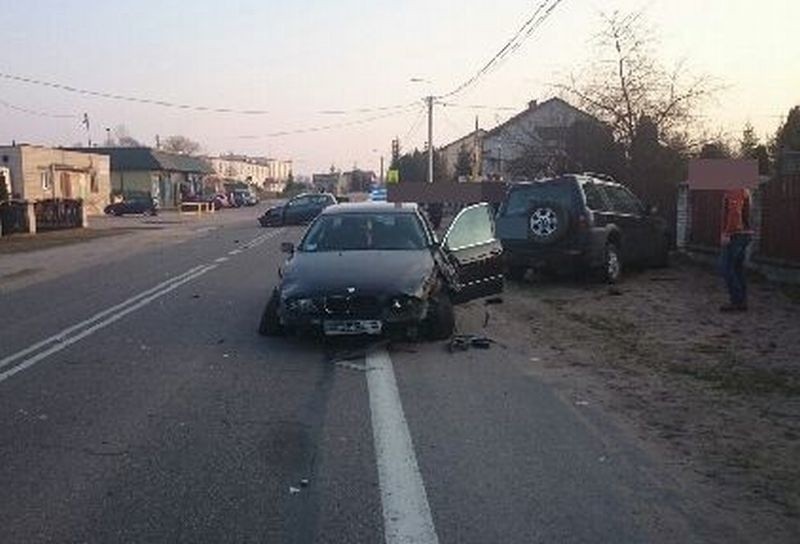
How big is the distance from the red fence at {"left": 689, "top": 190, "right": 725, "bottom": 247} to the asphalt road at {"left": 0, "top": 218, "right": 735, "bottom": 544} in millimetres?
9997

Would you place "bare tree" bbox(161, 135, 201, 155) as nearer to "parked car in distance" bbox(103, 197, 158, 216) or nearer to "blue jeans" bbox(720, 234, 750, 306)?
"parked car in distance" bbox(103, 197, 158, 216)

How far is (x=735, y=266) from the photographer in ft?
39.8

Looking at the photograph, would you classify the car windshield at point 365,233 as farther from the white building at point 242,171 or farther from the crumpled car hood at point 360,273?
the white building at point 242,171

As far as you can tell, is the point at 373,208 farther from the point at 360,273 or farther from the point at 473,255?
the point at 360,273

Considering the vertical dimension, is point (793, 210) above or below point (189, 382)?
above

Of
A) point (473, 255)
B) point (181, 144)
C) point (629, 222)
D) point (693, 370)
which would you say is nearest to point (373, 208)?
point (473, 255)

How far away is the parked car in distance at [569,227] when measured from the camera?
15.2m

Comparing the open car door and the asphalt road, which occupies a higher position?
the open car door

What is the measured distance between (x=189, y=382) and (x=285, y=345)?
6.13ft

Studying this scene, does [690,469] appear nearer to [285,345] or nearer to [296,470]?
[296,470]

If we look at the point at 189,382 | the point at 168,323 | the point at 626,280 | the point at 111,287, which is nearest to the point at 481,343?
the point at 189,382

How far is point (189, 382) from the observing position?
26.5ft

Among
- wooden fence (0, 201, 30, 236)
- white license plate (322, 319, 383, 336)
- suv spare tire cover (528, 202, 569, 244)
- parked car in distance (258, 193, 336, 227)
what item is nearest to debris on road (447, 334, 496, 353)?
white license plate (322, 319, 383, 336)

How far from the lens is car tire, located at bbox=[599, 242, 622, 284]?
51.0 ft
